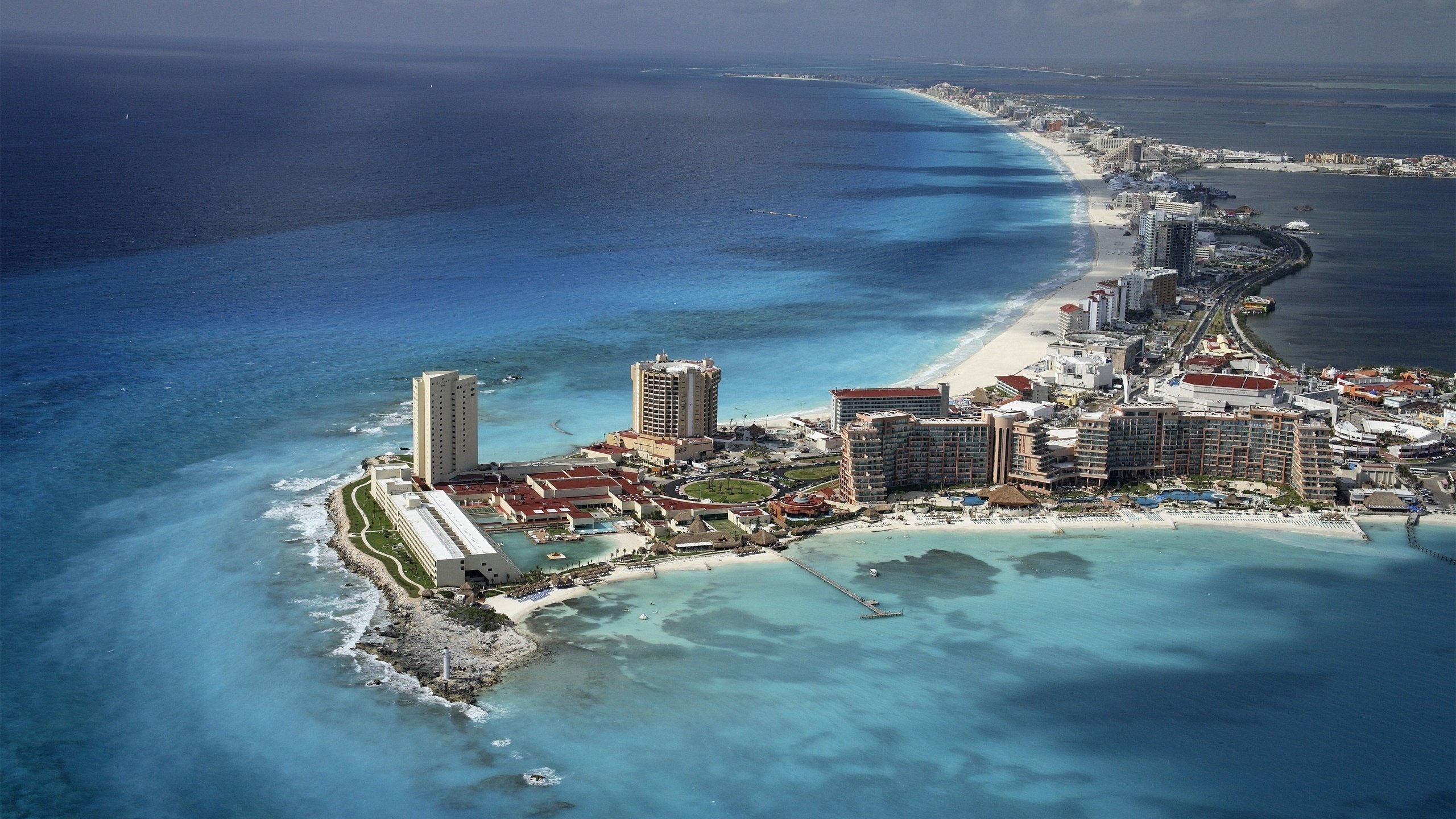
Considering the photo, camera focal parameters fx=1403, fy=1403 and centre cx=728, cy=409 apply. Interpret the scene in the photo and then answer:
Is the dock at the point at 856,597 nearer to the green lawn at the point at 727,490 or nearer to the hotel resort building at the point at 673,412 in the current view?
the green lawn at the point at 727,490

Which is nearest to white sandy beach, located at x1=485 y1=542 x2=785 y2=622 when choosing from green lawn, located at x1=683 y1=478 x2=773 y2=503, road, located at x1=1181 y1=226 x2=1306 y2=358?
green lawn, located at x1=683 y1=478 x2=773 y2=503

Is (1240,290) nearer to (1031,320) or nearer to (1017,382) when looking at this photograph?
(1031,320)

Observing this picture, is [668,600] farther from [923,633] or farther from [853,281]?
[853,281]

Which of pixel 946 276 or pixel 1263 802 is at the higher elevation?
pixel 946 276

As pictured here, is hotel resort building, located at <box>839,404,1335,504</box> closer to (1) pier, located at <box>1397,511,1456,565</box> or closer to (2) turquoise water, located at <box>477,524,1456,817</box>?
(1) pier, located at <box>1397,511,1456,565</box>

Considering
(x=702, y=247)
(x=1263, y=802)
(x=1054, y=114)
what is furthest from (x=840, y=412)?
(x=1054, y=114)

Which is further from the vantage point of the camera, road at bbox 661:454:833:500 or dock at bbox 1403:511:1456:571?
road at bbox 661:454:833:500
